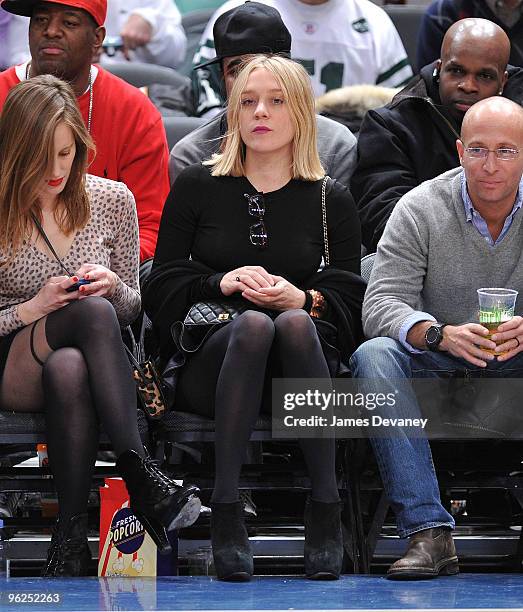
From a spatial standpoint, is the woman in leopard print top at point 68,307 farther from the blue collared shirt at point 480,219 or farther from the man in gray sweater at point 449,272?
the blue collared shirt at point 480,219

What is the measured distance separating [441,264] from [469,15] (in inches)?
86.1

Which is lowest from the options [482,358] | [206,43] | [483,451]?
[483,451]

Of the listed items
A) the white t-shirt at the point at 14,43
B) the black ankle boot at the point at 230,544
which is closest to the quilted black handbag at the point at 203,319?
the black ankle boot at the point at 230,544

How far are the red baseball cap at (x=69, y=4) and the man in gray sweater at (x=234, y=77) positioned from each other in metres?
0.40

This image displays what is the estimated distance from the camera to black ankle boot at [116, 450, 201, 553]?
3.17 metres

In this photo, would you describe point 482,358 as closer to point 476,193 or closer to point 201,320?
point 476,193

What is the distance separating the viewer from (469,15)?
5.52 metres

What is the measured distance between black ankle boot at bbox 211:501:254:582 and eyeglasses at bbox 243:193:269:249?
0.77 m

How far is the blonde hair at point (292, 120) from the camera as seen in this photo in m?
3.71

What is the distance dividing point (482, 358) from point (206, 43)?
104 inches

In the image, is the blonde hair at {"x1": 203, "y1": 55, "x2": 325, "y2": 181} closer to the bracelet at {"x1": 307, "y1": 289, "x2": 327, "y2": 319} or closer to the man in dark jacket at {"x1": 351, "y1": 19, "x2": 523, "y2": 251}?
the bracelet at {"x1": 307, "y1": 289, "x2": 327, "y2": 319}

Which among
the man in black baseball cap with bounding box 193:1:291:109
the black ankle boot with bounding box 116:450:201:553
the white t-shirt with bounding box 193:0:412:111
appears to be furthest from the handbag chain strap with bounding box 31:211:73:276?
the white t-shirt with bounding box 193:0:412:111

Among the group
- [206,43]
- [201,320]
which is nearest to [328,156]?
[201,320]

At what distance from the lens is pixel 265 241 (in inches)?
143
